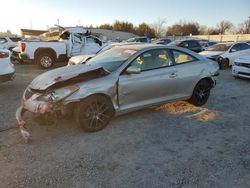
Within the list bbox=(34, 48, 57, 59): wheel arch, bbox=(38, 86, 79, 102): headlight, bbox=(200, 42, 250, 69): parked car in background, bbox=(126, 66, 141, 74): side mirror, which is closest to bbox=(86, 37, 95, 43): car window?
bbox=(34, 48, 57, 59): wheel arch

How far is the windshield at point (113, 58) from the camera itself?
5.36 m

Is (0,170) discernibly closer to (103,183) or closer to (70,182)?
(70,182)

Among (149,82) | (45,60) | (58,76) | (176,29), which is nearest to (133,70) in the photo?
(149,82)

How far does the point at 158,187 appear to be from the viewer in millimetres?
3260

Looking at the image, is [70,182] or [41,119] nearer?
[70,182]

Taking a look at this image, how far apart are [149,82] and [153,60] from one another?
1.76ft

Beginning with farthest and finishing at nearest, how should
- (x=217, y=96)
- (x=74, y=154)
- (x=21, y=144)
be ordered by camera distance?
(x=217, y=96), (x=21, y=144), (x=74, y=154)

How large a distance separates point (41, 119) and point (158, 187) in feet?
8.47

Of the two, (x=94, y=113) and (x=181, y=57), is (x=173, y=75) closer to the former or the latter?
(x=181, y=57)

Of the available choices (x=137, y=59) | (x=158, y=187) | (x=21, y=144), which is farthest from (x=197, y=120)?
(x=21, y=144)

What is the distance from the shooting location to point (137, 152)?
4.15m

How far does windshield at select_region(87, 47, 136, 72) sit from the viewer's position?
5357mm

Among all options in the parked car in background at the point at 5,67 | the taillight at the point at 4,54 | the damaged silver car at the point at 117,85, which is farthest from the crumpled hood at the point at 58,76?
the taillight at the point at 4,54

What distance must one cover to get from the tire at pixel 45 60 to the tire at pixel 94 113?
9876 mm
